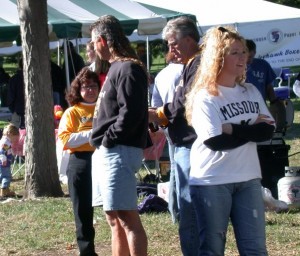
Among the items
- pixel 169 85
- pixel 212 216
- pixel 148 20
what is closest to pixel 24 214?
pixel 169 85

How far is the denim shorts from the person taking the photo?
521 centimetres

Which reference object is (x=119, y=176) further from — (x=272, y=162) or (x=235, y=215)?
(x=272, y=162)

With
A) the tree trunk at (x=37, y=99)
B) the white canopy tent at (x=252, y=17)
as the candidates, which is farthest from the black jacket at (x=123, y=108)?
the white canopy tent at (x=252, y=17)

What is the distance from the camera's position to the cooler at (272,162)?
349 inches

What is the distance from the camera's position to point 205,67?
468cm

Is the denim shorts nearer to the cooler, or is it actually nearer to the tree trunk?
the cooler

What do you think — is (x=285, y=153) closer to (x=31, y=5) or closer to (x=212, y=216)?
(x=31, y=5)

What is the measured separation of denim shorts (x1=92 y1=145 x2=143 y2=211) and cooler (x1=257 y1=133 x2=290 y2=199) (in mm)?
3774

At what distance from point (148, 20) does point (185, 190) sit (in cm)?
883

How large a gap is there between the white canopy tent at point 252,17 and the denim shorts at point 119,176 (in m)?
14.0

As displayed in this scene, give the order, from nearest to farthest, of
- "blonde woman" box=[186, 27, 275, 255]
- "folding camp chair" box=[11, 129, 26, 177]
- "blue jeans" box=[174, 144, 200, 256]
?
"blonde woman" box=[186, 27, 275, 255] < "blue jeans" box=[174, 144, 200, 256] < "folding camp chair" box=[11, 129, 26, 177]

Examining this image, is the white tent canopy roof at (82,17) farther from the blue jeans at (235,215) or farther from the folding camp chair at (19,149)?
the blue jeans at (235,215)

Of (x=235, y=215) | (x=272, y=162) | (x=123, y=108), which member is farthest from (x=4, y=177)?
(x=235, y=215)

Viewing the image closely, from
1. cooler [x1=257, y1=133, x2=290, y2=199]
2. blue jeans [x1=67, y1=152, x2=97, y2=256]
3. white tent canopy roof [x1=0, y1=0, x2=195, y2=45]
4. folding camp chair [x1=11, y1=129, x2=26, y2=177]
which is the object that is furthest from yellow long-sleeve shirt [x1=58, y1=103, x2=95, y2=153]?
white tent canopy roof [x1=0, y1=0, x2=195, y2=45]
